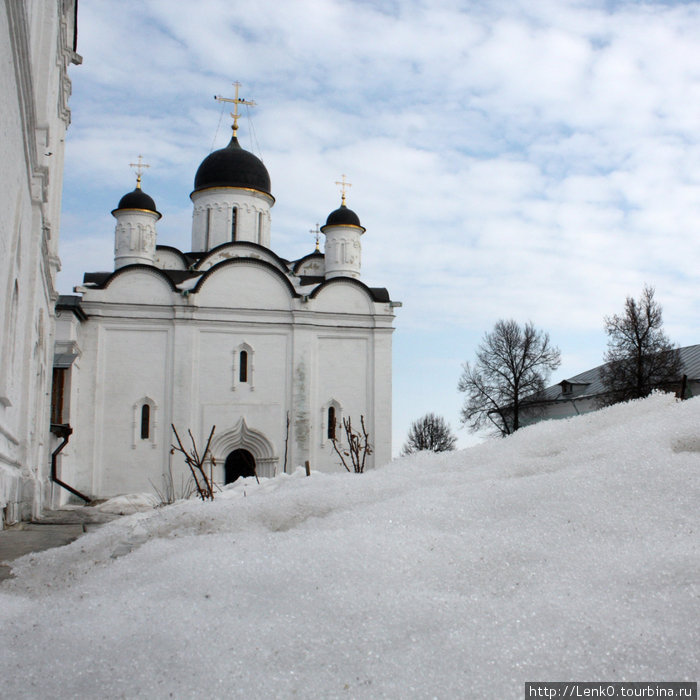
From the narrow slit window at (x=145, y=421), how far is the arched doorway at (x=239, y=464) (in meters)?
2.20

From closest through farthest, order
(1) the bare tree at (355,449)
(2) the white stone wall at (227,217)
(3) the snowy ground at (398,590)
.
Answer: (3) the snowy ground at (398,590) → (1) the bare tree at (355,449) → (2) the white stone wall at (227,217)

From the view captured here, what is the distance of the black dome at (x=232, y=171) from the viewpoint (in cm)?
2069

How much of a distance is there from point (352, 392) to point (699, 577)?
17.5 meters

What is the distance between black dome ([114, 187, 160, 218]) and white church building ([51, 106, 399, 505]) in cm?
4

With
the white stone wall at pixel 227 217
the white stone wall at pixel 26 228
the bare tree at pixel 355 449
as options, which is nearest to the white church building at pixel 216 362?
the white stone wall at pixel 227 217

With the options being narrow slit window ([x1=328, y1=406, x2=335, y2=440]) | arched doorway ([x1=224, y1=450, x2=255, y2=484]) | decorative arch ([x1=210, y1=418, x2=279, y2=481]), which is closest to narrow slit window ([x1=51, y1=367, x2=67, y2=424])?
decorative arch ([x1=210, y1=418, x2=279, y2=481])

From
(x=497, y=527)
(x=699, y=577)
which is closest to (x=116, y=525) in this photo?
(x=497, y=527)

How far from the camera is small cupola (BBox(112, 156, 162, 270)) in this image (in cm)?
1936

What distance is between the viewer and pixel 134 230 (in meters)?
19.5

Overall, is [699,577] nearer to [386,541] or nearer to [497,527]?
Answer: [497,527]

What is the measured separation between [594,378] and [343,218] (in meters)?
10.6

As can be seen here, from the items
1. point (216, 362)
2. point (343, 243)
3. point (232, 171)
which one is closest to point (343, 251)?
point (343, 243)

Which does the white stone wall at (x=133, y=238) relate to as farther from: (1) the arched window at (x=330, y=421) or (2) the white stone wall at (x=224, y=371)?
(1) the arched window at (x=330, y=421)

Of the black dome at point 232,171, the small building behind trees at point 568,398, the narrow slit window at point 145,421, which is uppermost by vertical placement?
the black dome at point 232,171
